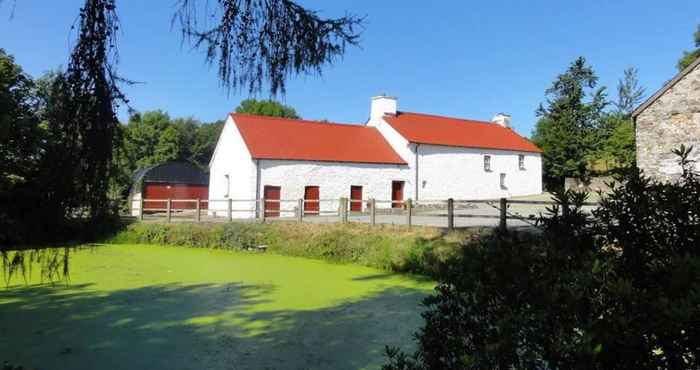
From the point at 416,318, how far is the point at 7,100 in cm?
492

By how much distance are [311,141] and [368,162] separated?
257 centimetres

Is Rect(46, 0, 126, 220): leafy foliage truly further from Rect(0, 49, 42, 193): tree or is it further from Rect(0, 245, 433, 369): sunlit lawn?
Rect(0, 245, 433, 369): sunlit lawn

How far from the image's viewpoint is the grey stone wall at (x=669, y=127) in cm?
1387

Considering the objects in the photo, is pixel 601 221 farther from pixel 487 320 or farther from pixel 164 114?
pixel 164 114

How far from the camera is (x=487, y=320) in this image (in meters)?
2.26

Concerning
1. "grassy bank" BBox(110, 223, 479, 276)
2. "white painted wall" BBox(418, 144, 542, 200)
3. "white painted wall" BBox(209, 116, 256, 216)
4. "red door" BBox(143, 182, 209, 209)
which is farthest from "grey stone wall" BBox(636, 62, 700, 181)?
"red door" BBox(143, 182, 209, 209)

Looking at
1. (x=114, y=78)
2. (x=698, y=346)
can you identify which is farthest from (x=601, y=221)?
(x=114, y=78)

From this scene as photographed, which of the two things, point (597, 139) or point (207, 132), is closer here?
point (597, 139)

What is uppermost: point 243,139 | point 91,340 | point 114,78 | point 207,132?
point 207,132

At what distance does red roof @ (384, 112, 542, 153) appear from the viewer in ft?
78.0

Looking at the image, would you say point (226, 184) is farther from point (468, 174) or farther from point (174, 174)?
point (468, 174)

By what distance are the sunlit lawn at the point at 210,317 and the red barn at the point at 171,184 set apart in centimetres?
1315

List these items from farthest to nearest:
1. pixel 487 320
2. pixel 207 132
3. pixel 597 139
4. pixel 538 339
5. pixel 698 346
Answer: pixel 207 132, pixel 597 139, pixel 487 320, pixel 538 339, pixel 698 346

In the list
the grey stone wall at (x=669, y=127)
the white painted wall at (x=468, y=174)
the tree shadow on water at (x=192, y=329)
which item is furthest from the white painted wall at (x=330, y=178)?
the tree shadow on water at (x=192, y=329)
